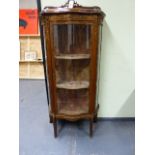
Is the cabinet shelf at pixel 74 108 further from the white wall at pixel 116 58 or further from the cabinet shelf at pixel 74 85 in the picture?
the white wall at pixel 116 58

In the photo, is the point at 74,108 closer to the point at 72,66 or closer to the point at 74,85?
the point at 74,85

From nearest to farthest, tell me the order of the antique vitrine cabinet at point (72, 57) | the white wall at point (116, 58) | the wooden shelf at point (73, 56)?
the antique vitrine cabinet at point (72, 57) < the wooden shelf at point (73, 56) < the white wall at point (116, 58)

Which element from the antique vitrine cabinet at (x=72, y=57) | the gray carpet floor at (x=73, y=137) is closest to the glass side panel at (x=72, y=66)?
the antique vitrine cabinet at (x=72, y=57)

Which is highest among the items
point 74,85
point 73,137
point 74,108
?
point 74,85

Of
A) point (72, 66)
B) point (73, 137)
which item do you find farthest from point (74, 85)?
point (73, 137)

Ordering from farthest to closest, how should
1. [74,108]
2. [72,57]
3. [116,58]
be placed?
[116,58]
[74,108]
[72,57]

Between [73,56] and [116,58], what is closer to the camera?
[73,56]

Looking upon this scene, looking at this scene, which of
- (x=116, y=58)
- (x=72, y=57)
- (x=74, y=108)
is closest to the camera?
A: (x=72, y=57)

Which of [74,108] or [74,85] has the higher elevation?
[74,85]

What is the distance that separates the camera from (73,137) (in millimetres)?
2342

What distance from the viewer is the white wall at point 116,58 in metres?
2.40

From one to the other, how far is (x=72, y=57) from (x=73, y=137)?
0.84m
